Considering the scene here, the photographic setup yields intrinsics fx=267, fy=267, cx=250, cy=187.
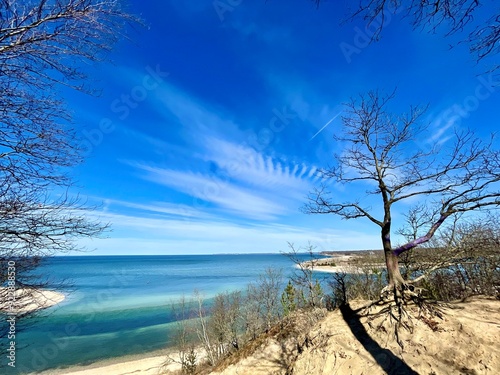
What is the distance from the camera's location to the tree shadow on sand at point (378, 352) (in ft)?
19.8

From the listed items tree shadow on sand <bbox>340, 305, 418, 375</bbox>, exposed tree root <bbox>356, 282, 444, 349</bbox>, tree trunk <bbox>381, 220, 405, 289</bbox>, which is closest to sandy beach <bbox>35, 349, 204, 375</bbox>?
tree shadow on sand <bbox>340, 305, 418, 375</bbox>

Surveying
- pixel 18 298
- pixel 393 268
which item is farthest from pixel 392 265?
pixel 18 298

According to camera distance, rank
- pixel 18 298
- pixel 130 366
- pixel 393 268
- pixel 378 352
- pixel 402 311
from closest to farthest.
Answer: pixel 18 298 < pixel 378 352 < pixel 402 311 < pixel 393 268 < pixel 130 366

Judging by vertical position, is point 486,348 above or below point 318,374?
above

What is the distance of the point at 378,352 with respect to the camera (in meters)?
6.61

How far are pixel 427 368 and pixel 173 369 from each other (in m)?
25.1

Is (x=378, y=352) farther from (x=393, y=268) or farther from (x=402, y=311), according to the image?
(x=393, y=268)

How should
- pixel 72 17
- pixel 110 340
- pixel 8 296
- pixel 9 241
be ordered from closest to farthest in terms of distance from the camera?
1. pixel 72 17
2. pixel 9 241
3. pixel 8 296
4. pixel 110 340

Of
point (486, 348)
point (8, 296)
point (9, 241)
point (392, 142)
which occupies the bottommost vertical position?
point (486, 348)

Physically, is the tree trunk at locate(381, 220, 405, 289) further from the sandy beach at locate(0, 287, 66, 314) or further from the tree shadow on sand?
the sandy beach at locate(0, 287, 66, 314)

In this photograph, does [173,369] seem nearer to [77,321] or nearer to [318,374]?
[318,374]

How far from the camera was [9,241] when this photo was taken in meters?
4.28

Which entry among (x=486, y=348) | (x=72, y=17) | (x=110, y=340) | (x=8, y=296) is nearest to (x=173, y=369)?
(x=110, y=340)

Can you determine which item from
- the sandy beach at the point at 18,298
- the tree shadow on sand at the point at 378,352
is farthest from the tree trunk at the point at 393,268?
the sandy beach at the point at 18,298
